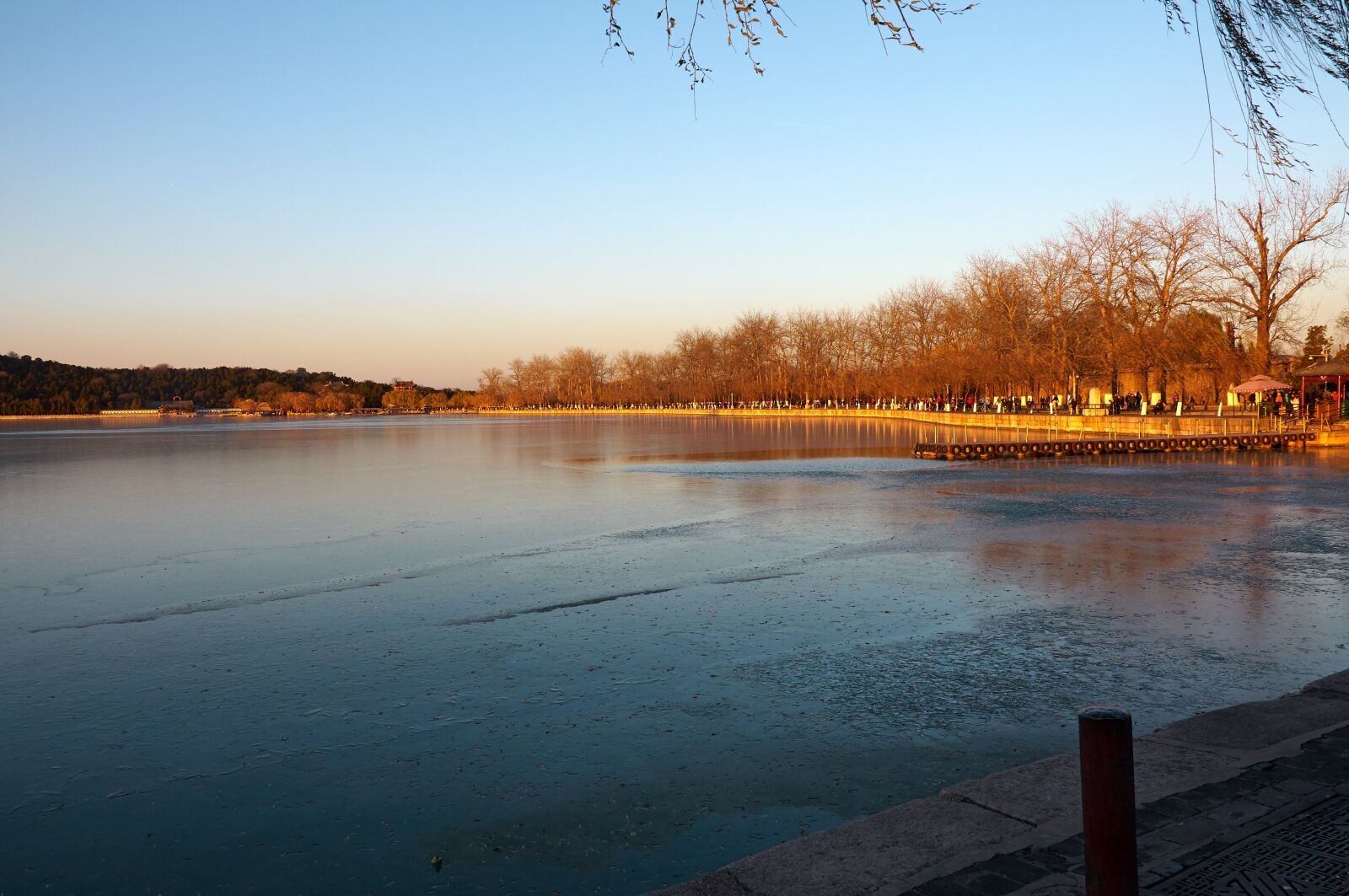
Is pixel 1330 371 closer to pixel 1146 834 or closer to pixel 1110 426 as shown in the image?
pixel 1110 426

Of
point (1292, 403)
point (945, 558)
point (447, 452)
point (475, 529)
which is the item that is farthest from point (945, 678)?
point (1292, 403)

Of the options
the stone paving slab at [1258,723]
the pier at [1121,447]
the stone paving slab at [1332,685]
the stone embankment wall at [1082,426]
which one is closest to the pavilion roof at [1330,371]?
the stone embankment wall at [1082,426]

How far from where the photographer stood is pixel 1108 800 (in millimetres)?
3258

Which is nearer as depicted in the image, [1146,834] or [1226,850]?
[1226,850]

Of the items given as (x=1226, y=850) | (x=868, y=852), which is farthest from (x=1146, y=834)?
(x=868, y=852)

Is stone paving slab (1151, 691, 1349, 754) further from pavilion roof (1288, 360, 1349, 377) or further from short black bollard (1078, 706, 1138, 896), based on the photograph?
pavilion roof (1288, 360, 1349, 377)

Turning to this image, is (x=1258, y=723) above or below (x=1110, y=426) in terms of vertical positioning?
below

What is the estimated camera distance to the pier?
38000 mm

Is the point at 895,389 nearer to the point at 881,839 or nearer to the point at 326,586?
the point at 326,586

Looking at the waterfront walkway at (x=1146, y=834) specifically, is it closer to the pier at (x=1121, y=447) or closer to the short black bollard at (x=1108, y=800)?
the short black bollard at (x=1108, y=800)

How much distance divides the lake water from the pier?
17.8m

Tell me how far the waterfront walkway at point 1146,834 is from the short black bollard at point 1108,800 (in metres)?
0.48

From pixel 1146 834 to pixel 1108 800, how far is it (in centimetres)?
126

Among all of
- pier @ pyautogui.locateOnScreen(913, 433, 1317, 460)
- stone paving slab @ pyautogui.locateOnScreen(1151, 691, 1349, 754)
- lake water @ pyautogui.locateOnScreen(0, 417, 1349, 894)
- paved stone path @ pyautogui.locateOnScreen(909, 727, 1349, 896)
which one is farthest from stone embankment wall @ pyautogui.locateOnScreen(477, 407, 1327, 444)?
paved stone path @ pyautogui.locateOnScreen(909, 727, 1349, 896)
